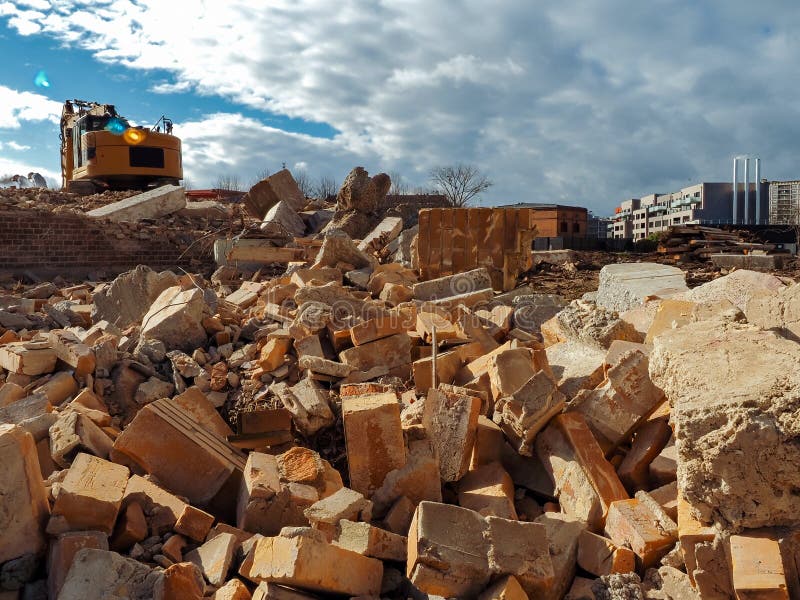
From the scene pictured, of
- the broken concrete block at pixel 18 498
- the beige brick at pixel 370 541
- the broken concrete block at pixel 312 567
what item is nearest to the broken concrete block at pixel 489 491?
the beige brick at pixel 370 541

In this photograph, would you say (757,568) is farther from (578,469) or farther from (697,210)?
(697,210)

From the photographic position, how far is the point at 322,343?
5.02 m

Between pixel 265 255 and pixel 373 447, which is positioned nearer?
pixel 373 447

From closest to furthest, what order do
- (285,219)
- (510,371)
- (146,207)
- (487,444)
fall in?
(487,444), (510,371), (285,219), (146,207)

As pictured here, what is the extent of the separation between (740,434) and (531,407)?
3.85ft

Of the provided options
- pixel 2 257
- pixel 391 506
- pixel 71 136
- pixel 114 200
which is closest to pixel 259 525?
pixel 391 506

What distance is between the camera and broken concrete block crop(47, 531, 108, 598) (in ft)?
8.16

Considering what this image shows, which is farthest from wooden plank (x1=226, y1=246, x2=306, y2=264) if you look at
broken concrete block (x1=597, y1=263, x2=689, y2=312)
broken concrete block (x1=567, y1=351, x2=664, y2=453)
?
broken concrete block (x1=567, y1=351, x2=664, y2=453)

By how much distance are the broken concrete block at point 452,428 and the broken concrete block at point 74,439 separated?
6.06 ft

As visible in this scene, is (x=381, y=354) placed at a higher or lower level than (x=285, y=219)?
lower

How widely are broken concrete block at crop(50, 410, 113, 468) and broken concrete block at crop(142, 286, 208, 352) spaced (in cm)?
167

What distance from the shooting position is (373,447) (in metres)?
3.24

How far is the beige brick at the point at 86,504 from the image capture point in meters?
→ 2.68

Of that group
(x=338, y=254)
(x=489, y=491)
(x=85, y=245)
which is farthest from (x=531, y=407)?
(x=85, y=245)
